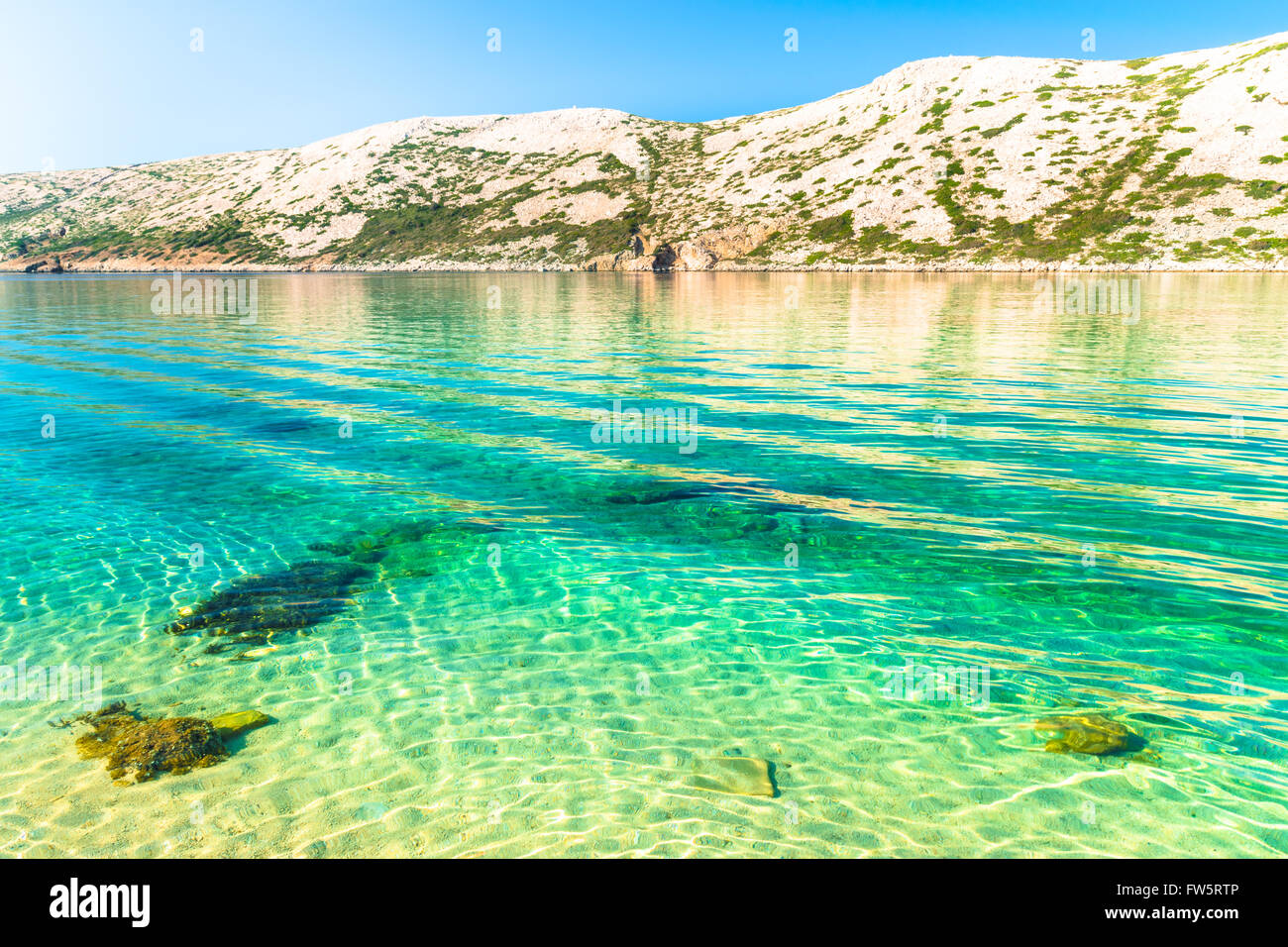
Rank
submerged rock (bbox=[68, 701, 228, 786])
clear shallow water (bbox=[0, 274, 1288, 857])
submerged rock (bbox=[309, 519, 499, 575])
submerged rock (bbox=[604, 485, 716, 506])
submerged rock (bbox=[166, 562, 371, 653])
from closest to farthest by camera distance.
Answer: clear shallow water (bbox=[0, 274, 1288, 857])
submerged rock (bbox=[68, 701, 228, 786])
submerged rock (bbox=[166, 562, 371, 653])
submerged rock (bbox=[309, 519, 499, 575])
submerged rock (bbox=[604, 485, 716, 506])

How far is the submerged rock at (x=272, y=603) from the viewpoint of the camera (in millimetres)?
9492

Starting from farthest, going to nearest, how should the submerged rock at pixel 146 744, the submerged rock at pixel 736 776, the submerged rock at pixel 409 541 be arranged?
the submerged rock at pixel 409 541, the submerged rock at pixel 146 744, the submerged rock at pixel 736 776

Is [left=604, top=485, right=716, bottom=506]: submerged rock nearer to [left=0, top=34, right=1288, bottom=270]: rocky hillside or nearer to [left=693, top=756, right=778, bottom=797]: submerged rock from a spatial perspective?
[left=693, top=756, right=778, bottom=797]: submerged rock

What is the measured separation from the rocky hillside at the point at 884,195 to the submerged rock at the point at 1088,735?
106547mm

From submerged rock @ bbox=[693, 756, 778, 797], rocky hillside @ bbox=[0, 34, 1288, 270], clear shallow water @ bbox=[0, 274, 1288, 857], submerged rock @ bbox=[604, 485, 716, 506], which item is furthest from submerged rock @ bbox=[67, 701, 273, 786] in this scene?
rocky hillside @ bbox=[0, 34, 1288, 270]

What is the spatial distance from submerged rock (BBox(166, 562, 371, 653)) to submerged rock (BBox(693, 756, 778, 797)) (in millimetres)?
5660

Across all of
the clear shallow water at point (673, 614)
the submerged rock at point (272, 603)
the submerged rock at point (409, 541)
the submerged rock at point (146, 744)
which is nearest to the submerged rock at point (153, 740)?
the submerged rock at point (146, 744)

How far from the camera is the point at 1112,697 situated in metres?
7.68

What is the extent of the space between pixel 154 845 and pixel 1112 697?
8.97 m

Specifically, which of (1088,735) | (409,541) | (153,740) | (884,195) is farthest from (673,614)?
(884,195)

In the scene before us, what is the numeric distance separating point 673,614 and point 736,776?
325 centimetres

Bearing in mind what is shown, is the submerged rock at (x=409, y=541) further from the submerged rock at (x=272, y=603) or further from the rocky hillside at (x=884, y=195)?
the rocky hillside at (x=884, y=195)

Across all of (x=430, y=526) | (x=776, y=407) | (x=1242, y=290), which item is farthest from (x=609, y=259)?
(x=430, y=526)

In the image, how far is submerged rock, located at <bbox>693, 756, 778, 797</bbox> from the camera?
656 cm
